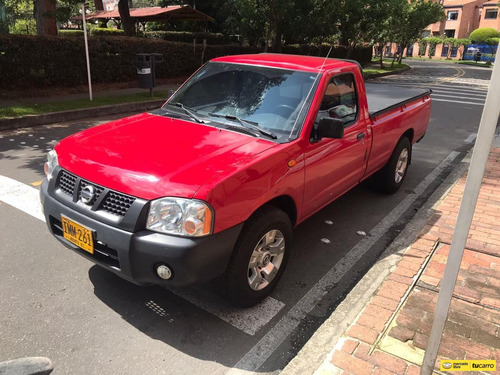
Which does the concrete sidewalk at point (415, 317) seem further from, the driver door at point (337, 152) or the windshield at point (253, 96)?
the windshield at point (253, 96)

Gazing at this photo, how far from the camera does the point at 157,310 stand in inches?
123

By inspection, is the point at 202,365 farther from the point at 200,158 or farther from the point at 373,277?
the point at 373,277

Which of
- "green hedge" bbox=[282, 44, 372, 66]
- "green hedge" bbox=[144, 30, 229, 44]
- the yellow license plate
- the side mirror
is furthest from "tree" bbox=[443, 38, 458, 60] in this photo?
the yellow license plate

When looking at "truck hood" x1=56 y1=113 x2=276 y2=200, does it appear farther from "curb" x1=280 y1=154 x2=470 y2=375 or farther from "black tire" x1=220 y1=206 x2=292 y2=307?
"curb" x1=280 y1=154 x2=470 y2=375

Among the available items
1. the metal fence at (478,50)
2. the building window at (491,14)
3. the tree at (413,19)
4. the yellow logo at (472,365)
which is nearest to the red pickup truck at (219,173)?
the yellow logo at (472,365)

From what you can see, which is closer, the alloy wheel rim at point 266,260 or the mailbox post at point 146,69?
the alloy wheel rim at point 266,260

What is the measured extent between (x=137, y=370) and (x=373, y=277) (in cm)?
196

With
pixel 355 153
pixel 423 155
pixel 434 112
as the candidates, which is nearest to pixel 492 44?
pixel 434 112

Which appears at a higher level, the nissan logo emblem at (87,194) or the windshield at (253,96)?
the windshield at (253,96)

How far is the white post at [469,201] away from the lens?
169 centimetres

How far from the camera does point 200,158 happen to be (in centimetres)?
290

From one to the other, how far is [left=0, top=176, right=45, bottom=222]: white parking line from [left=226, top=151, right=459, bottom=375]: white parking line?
2.90 m

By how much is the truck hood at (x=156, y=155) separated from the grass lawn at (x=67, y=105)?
23.2 feet

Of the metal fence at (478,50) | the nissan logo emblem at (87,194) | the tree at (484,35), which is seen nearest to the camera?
the nissan logo emblem at (87,194)
